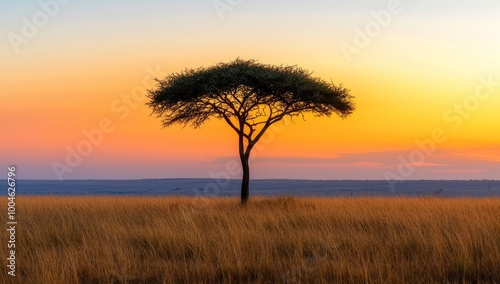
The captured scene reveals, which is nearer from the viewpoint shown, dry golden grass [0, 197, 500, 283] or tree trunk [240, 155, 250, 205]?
dry golden grass [0, 197, 500, 283]

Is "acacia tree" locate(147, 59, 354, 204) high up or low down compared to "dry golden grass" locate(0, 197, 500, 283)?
up

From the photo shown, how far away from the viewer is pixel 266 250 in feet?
36.6

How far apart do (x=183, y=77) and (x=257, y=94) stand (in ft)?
10.8

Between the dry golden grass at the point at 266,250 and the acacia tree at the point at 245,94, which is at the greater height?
the acacia tree at the point at 245,94

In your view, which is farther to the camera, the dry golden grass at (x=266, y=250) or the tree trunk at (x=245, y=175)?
the tree trunk at (x=245, y=175)

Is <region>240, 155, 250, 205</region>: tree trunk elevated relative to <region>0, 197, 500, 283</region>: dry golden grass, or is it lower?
elevated

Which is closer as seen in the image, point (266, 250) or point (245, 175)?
point (266, 250)

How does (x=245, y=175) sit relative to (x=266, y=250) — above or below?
above

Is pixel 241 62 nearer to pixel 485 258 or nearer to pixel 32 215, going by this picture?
pixel 32 215

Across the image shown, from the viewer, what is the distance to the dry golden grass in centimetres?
927

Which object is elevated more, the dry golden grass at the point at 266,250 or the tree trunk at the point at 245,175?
the tree trunk at the point at 245,175

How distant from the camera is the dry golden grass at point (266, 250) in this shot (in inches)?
365

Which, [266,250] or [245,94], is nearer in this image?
[266,250]

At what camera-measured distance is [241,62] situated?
2427 cm
